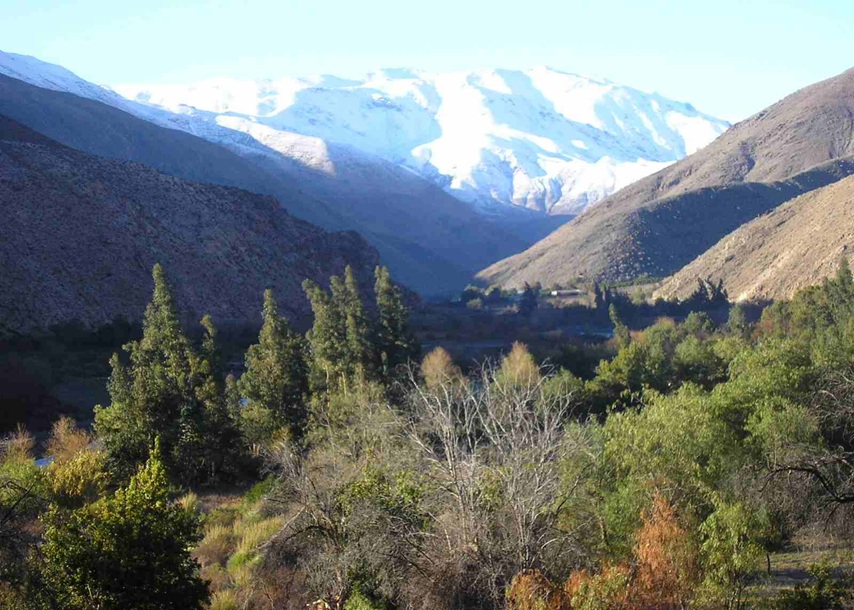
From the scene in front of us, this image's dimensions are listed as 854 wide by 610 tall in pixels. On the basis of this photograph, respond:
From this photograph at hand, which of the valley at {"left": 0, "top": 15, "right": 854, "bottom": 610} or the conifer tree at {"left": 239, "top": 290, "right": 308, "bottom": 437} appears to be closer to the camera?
the valley at {"left": 0, "top": 15, "right": 854, "bottom": 610}

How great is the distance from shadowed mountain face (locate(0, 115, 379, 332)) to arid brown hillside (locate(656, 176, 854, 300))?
30207mm

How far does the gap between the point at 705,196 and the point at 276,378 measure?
9027 centimetres

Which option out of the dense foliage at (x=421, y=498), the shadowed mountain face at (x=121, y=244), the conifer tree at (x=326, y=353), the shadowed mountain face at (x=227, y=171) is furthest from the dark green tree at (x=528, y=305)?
the shadowed mountain face at (x=227, y=171)

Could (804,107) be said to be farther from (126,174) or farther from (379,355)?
(379,355)

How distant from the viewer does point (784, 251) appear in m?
67.8

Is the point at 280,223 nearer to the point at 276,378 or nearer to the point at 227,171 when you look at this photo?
the point at 276,378

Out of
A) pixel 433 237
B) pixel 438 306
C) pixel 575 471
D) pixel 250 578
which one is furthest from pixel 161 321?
pixel 433 237

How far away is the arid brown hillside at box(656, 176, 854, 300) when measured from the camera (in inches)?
2426

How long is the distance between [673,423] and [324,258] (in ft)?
215

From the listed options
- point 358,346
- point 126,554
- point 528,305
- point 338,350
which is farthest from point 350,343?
point 528,305

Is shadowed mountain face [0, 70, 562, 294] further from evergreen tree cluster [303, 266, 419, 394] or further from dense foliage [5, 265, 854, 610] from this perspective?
dense foliage [5, 265, 854, 610]

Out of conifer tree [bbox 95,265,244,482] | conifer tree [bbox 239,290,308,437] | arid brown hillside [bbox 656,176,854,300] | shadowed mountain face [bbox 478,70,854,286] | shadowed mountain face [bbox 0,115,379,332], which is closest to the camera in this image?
conifer tree [bbox 95,265,244,482]

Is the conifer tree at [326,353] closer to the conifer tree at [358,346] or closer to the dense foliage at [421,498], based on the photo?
the conifer tree at [358,346]

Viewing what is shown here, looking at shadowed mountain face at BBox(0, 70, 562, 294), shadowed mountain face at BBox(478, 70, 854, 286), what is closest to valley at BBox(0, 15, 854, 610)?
shadowed mountain face at BBox(478, 70, 854, 286)
